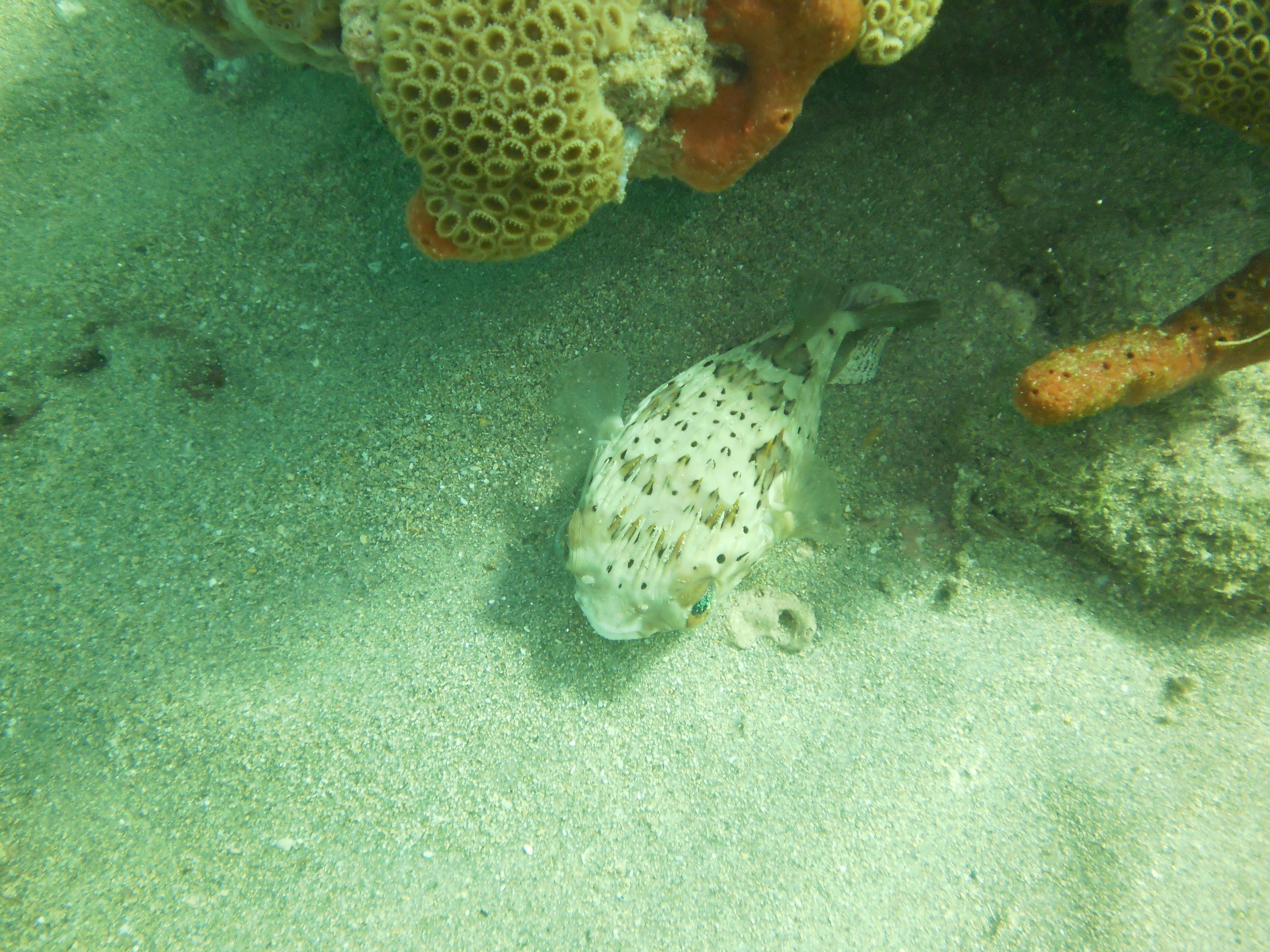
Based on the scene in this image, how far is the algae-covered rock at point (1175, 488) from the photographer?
275cm

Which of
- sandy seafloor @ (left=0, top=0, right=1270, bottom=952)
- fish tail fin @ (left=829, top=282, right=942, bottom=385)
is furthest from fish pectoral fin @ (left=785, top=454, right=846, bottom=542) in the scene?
fish tail fin @ (left=829, top=282, right=942, bottom=385)

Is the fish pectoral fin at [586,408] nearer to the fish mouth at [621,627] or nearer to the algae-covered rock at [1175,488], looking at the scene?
the fish mouth at [621,627]

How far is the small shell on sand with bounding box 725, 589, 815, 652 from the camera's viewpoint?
3.17 metres

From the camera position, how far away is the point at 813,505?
112 inches

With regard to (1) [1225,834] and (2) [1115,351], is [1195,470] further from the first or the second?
(1) [1225,834]

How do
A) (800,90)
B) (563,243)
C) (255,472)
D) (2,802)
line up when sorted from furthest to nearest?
(563,243)
(255,472)
(2,802)
(800,90)

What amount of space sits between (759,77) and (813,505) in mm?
1874

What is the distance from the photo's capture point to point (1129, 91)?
9.58ft

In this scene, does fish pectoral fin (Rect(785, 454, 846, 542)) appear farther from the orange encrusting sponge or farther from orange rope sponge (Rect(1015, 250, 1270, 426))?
the orange encrusting sponge

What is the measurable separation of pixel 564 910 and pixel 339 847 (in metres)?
1.07

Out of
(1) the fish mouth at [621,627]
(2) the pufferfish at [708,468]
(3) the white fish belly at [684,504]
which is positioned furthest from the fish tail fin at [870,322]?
(1) the fish mouth at [621,627]

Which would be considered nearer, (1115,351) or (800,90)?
(800,90)

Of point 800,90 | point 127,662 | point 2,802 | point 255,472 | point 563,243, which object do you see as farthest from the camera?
point 563,243

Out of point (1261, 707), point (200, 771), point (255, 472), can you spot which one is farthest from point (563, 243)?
point (1261, 707)
